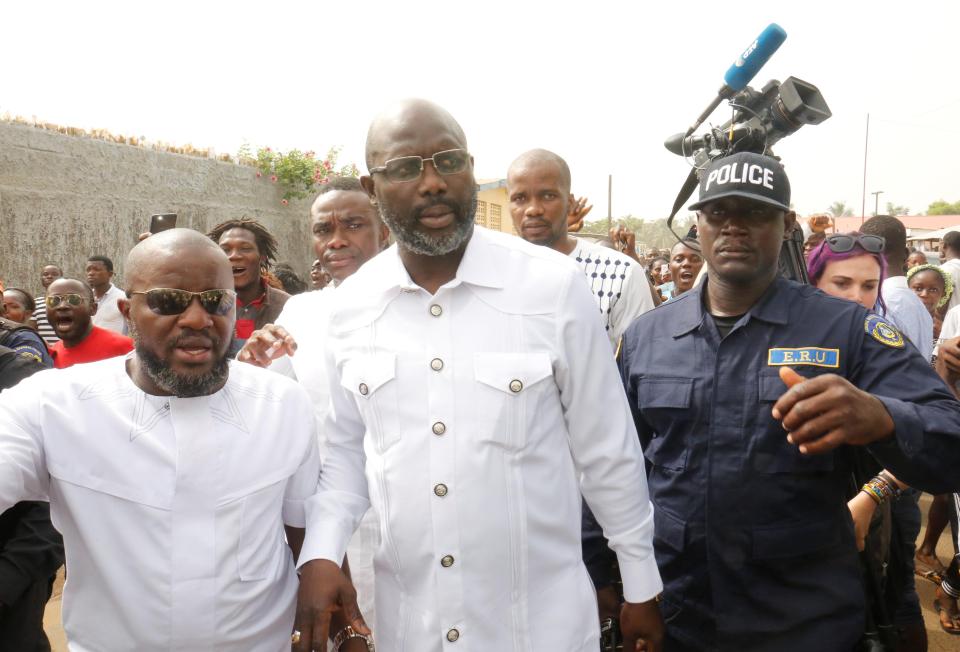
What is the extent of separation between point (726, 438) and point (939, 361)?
1261mm

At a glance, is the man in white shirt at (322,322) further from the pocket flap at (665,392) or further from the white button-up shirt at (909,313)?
the white button-up shirt at (909,313)

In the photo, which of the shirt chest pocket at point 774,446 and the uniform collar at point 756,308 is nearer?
the shirt chest pocket at point 774,446

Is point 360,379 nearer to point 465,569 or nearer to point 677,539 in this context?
point 465,569

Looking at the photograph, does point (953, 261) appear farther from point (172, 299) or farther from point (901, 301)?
point (172, 299)

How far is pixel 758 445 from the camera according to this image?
6.79 feet

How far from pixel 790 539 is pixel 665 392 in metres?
0.55

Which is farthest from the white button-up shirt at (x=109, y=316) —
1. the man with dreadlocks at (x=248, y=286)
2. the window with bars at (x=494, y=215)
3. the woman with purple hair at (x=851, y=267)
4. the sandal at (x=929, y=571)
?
the window with bars at (x=494, y=215)

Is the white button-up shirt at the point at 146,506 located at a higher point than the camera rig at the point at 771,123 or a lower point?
lower

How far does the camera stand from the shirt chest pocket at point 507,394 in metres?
1.79

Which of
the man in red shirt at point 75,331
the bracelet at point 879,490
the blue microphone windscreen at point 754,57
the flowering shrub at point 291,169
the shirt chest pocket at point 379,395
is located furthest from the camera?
the flowering shrub at point 291,169

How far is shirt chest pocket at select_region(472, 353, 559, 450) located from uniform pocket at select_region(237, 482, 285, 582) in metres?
0.60

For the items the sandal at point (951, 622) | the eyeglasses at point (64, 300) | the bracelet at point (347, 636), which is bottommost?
the sandal at point (951, 622)

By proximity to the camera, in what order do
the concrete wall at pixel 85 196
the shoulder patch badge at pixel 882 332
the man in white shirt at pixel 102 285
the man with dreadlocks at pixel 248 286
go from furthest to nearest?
the concrete wall at pixel 85 196 → the man in white shirt at pixel 102 285 → the man with dreadlocks at pixel 248 286 → the shoulder patch badge at pixel 882 332

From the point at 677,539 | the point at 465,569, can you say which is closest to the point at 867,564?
the point at 677,539
